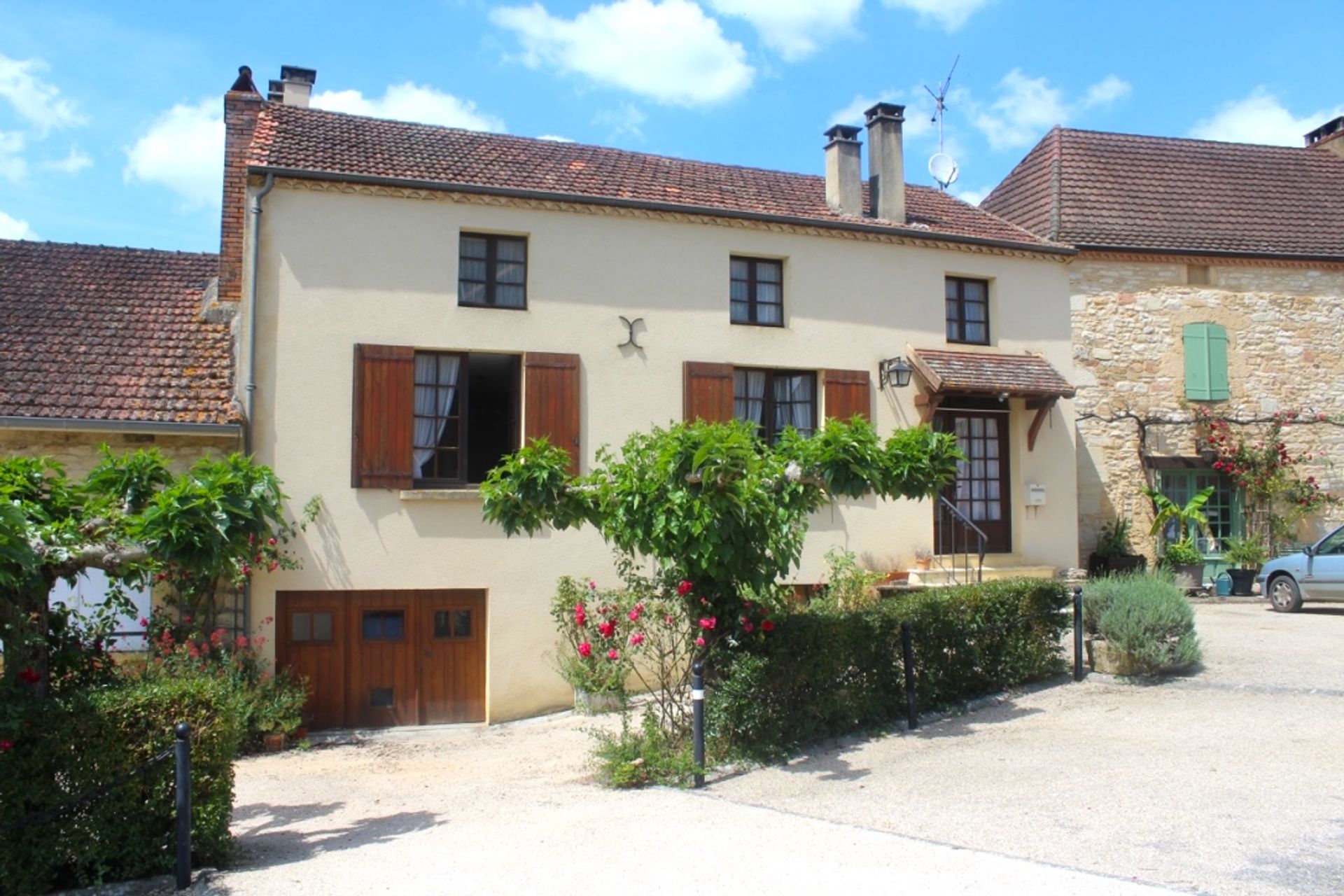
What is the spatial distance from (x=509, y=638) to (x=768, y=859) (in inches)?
283

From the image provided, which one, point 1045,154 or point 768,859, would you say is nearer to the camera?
point 768,859

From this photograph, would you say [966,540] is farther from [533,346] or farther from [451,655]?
[451,655]

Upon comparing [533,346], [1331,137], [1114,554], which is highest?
[1331,137]

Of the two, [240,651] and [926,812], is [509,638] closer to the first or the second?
[240,651]

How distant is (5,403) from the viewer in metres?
11.5

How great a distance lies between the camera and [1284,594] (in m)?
15.7

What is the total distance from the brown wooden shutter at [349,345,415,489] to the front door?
23.4 ft

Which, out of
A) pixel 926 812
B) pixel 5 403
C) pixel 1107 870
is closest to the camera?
pixel 1107 870

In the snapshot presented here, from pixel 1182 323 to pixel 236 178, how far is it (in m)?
14.2

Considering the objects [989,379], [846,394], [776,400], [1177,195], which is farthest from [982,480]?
[1177,195]

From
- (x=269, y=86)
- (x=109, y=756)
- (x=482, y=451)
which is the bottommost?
(x=109, y=756)

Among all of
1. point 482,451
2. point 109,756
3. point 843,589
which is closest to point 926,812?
point 109,756

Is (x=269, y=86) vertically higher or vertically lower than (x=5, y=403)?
higher

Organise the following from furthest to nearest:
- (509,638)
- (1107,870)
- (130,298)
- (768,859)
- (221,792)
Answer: (130,298) → (509,638) → (221,792) → (768,859) → (1107,870)
